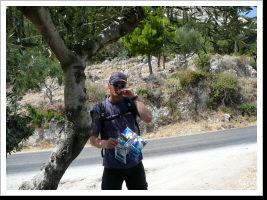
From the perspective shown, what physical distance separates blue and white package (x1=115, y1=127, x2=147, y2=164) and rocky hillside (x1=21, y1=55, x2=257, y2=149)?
17.2 meters

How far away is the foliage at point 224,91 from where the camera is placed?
81.5ft

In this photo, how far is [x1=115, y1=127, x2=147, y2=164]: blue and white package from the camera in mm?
2891

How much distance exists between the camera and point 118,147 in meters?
2.93

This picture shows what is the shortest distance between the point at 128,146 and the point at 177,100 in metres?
21.7

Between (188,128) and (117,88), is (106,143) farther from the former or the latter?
(188,128)

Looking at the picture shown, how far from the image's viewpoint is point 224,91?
25125 millimetres

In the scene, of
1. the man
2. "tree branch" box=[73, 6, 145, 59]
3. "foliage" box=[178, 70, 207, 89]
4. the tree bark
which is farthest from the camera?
"foliage" box=[178, 70, 207, 89]

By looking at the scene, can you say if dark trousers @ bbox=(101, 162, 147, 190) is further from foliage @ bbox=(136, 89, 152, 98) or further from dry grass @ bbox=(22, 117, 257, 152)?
foliage @ bbox=(136, 89, 152, 98)

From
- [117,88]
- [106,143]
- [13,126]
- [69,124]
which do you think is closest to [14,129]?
[13,126]

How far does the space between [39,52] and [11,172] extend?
8182mm

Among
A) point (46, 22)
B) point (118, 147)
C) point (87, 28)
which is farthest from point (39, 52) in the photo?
→ point (118, 147)

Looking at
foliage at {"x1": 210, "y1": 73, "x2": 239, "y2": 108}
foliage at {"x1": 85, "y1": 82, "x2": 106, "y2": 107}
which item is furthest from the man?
foliage at {"x1": 210, "y1": 73, "x2": 239, "y2": 108}

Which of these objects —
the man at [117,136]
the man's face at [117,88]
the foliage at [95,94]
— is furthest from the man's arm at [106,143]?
the foliage at [95,94]

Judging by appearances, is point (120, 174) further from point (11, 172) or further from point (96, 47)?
point (11, 172)
